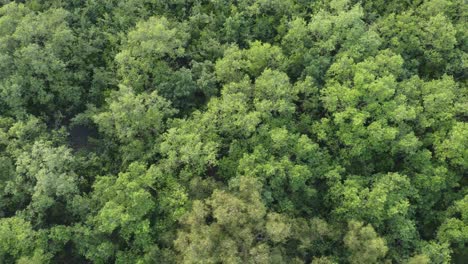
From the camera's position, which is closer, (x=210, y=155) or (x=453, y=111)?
(x=210, y=155)

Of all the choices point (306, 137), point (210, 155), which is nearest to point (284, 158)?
point (306, 137)

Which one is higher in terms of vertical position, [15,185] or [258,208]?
[258,208]

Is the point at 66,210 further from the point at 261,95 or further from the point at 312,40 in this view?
the point at 312,40

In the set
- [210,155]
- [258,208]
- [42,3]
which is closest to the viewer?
[258,208]

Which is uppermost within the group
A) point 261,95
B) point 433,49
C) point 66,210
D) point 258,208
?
point 433,49

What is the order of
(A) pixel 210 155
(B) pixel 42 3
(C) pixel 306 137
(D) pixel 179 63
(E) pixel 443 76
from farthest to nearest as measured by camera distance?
(B) pixel 42 3 < (D) pixel 179 63 < (E) pixel 443 76 < (C) pixel 306 137 < (A) pixel 210 155

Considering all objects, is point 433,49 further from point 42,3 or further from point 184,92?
point 42,3

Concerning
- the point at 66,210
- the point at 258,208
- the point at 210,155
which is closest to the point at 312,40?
the point at 210,155
